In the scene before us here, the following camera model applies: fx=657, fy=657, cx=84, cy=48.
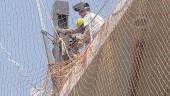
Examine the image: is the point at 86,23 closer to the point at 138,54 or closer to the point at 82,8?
the point at 82,8

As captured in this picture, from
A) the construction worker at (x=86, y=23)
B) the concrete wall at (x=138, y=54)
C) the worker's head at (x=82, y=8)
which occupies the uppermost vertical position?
the worker's head at (x=82, y=8)

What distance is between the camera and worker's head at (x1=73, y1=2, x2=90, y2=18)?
33.7 feet

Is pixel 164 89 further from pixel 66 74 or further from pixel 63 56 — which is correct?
pixel 63 56

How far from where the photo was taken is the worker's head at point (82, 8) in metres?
10.3

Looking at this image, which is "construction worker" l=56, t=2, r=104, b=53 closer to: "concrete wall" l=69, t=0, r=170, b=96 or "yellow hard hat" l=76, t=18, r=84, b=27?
"yellow hard hat" l=76, t=18, r=84, b=27

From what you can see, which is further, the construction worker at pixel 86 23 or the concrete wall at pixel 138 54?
the construction worker at pixel 86 23

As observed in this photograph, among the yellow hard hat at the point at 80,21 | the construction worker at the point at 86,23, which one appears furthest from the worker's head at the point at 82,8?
the yellow hard hat at the point at 80,21

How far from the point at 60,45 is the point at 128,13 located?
281 cm

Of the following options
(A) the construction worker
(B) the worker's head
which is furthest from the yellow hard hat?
(B) the worker's head

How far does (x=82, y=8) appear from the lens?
1023 centimetres

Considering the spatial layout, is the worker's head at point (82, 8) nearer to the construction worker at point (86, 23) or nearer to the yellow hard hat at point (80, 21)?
the construction worker at point (86, 23)

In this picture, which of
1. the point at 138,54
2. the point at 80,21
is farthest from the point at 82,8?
the point at 138,54

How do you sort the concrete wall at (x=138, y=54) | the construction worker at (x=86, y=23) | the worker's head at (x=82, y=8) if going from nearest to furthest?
the concrete wall at (x=138, y=54) → the construction worker at (x=86, y=23) → the worker's head at (x=82, y=8)

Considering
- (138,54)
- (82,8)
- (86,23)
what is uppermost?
(82,8)
